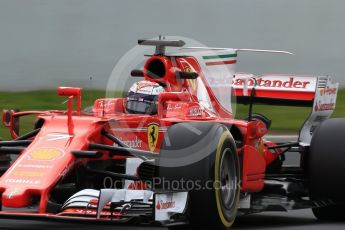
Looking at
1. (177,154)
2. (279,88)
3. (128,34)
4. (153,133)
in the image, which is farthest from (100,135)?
(128,34)

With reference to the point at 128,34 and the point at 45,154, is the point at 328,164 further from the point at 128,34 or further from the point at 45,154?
the point at 128,34

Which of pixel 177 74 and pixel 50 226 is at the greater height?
pixel 177 74

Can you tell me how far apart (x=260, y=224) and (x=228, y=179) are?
1.39m

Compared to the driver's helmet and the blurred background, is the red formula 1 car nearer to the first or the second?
the driver's helmet

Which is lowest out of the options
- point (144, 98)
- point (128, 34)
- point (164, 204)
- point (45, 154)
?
point (164, 204)

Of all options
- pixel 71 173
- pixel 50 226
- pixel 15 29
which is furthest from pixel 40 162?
pixel 15 29

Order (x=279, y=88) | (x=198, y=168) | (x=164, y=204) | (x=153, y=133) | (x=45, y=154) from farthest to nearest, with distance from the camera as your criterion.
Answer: (x=279, y=88), (x=153, y=133), (x=45, y=154), (x=198, y=168), (x=164, y=204)

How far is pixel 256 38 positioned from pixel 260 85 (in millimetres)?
8511

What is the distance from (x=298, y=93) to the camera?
394 inches

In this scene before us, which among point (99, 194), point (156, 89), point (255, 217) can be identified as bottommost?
point (255, 217)

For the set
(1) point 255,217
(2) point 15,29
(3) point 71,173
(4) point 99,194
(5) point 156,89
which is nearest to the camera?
(4) point 99,194

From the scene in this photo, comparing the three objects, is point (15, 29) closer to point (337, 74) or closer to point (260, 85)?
point (337, 74)

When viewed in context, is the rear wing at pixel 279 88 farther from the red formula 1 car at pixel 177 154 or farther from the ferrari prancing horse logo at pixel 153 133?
the ferrari prancing horse logo at pixel 153 133

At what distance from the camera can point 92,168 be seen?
8023mm
